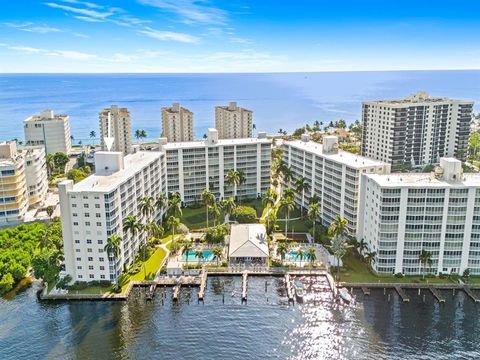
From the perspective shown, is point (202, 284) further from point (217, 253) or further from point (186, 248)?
point (186, 248)

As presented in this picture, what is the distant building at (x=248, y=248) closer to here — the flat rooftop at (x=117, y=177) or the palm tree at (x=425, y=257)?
the flat rooftop at (x=117, y=177)

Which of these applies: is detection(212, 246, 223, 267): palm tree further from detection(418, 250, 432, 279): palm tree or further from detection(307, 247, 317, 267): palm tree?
detection(418, 250, 432, 279): palm tree

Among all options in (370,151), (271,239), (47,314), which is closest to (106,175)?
(47,314)

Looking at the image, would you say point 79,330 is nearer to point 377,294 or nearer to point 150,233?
point 150,233

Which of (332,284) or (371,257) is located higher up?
(371,257)

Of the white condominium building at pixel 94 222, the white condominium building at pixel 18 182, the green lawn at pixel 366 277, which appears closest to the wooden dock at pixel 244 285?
the green lawn at pixel 366 277

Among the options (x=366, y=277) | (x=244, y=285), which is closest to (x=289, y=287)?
(x=244, y=285)

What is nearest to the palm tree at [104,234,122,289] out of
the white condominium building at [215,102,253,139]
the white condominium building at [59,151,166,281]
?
the white condominium building at [59,151,166,281]
